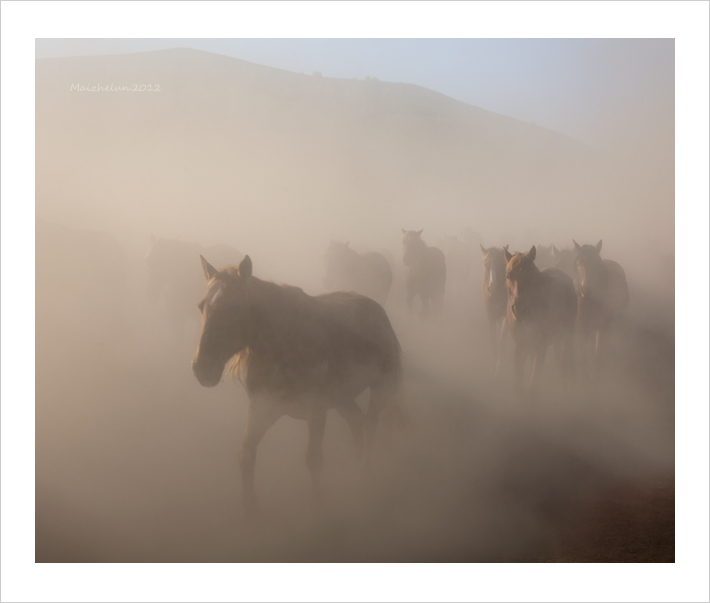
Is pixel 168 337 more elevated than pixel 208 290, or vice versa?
pixel 208 290

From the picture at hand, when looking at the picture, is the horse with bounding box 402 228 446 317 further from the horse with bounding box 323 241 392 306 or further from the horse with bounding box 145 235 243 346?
the horse with bounding box 145 235 243 346

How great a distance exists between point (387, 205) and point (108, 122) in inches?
91.0

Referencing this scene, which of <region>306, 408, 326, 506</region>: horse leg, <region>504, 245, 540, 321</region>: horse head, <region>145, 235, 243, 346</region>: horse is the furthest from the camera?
<region>504, 245, 540, 321</region>: horse head

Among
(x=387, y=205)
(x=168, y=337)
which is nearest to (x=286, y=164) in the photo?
(x=387, y=205)

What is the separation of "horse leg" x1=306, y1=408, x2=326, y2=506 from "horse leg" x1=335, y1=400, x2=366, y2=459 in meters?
0.18

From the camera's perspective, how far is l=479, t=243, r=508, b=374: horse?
3.87m

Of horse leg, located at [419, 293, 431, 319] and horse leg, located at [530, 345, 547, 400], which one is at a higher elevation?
horse leg, located at [419, 293, 431, 319]

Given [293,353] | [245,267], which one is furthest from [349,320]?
[245,267]

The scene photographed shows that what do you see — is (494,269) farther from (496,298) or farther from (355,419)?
(355,419)

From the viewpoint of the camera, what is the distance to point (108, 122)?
143 inches

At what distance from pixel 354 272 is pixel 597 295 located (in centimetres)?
223

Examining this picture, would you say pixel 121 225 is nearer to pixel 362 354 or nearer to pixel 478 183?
pixel 362 354

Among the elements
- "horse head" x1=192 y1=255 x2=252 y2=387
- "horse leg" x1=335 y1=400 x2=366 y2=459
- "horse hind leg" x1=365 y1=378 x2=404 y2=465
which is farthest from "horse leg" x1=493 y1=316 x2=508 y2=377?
"horse head" x1=192 y1=255 x2=252 y2=387

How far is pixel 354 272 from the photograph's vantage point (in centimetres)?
361
